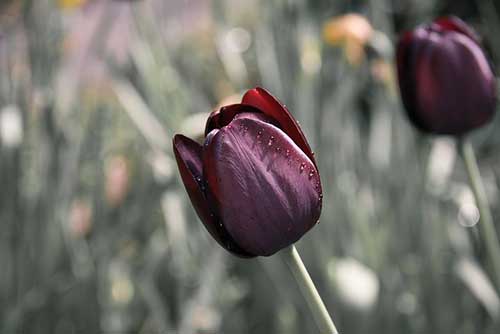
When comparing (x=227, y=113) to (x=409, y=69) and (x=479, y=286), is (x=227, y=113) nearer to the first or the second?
(x=409, y=69)

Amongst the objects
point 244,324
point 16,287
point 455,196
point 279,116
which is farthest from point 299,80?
point 279,116

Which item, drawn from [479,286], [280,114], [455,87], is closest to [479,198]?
[455,87]

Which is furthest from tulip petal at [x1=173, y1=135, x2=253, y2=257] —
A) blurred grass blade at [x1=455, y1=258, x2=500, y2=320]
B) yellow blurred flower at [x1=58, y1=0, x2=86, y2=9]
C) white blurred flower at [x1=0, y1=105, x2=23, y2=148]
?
yellow blurred flower at [x1=58, y1=0, x2=86, y2=9]

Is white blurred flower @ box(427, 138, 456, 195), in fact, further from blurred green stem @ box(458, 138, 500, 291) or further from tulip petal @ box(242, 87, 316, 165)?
tulip petal @ box(242, 87, 316, 165)

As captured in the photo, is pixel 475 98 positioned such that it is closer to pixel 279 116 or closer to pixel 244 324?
pixel 279 116

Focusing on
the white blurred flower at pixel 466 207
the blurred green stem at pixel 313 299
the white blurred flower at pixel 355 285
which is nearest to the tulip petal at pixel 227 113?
the blurred green stem at pixel 313 299

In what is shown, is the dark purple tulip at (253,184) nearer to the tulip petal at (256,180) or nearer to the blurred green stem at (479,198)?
the tulip petal at (256,180)
